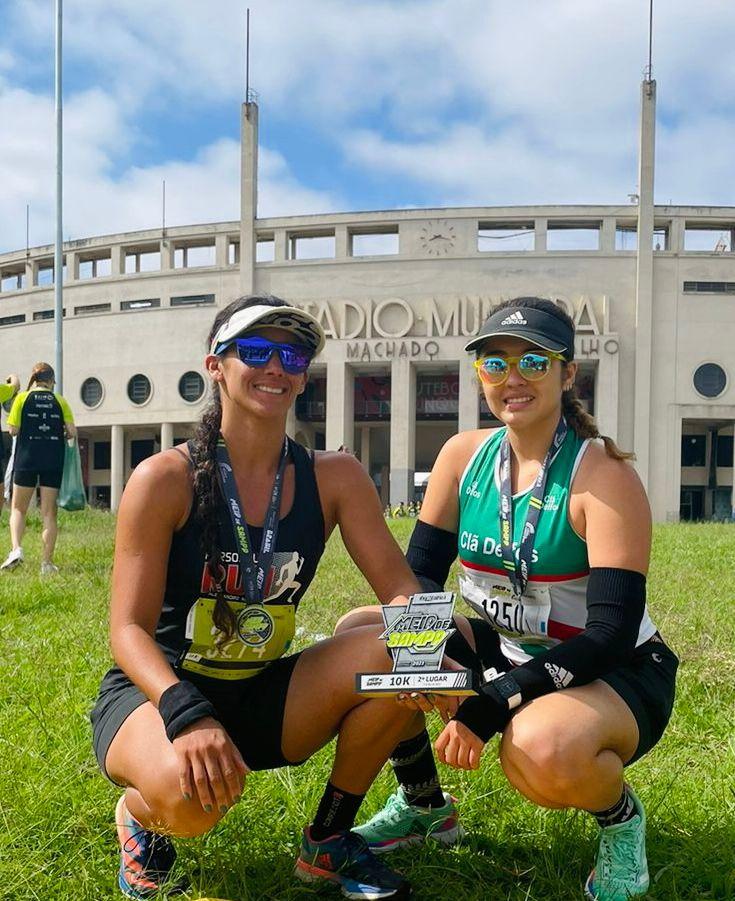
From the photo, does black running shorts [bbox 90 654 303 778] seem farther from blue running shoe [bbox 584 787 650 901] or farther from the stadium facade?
the stadium facade

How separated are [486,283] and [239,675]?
38.2 meters

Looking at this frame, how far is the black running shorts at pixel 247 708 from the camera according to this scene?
2.79 metres

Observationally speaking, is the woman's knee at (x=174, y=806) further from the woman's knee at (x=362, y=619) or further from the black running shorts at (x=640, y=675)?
the black running shorts at (x=640, y=675)

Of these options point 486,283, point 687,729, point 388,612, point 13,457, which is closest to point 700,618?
point 687,729

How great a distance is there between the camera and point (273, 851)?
9.75 ft

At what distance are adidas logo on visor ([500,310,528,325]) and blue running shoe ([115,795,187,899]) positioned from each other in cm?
202

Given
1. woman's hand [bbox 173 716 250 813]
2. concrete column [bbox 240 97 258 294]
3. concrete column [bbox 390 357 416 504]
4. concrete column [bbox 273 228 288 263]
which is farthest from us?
concrete column [bbox 273 228 288 263]

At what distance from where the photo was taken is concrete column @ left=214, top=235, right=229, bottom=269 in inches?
1655

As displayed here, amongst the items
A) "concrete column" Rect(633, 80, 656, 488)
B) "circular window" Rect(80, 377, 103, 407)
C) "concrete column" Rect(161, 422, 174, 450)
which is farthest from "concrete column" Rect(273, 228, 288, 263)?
"concrete column" Rect(633, 80, 656, 488)

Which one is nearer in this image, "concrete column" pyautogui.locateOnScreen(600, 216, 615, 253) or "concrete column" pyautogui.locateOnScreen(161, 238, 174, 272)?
"concrete column" pyautogui.locateOnScreen(600, 216, 615, 253)

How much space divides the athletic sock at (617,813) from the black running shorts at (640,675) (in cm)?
13

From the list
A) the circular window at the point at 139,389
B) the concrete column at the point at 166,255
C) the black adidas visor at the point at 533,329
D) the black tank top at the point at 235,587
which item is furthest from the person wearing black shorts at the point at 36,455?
the circular window at the point at 139,389

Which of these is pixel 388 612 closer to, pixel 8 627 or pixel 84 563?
pixel 8 627

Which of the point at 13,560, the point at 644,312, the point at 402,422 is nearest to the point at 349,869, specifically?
the point at 13,560
